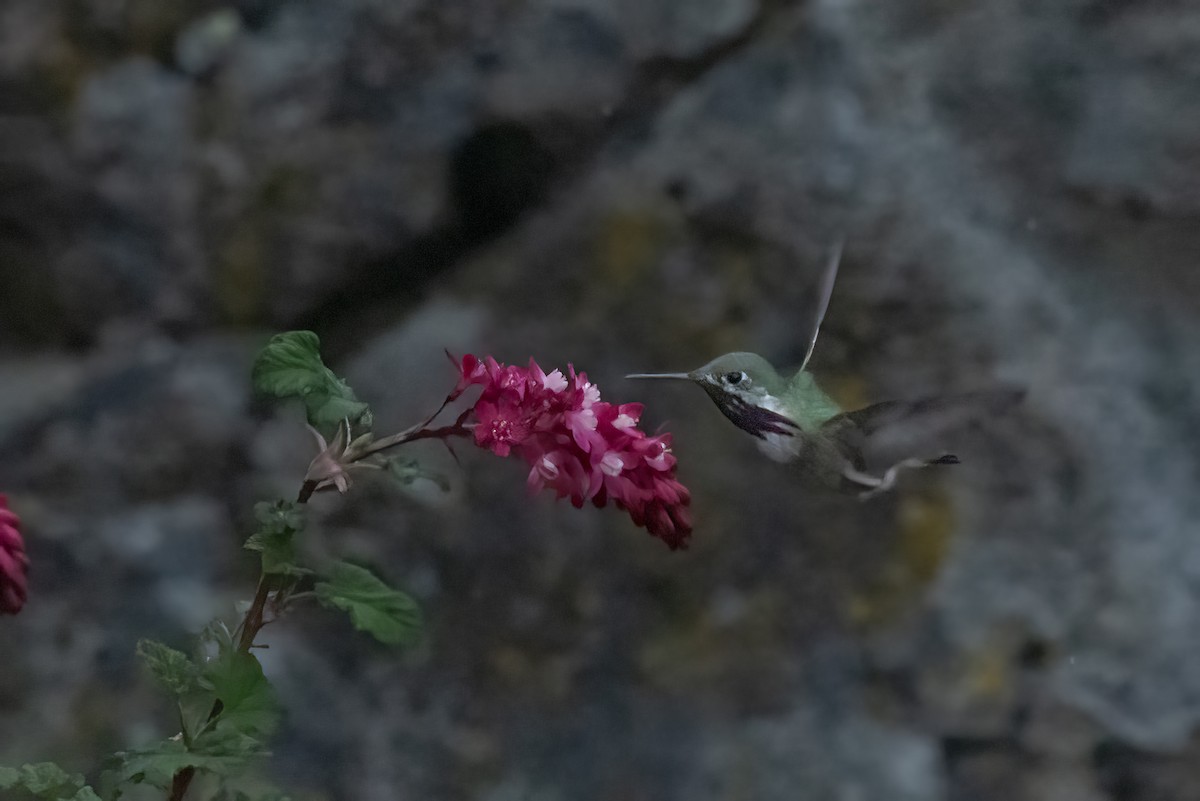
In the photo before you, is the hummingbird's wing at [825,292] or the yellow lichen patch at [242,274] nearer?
the hummingbird's wing at [825,292]

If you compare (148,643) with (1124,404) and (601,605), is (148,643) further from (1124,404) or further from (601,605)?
(1124,404)

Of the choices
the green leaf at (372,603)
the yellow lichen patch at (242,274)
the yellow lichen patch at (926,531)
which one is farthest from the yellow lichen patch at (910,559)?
the green leaf at (372,603)

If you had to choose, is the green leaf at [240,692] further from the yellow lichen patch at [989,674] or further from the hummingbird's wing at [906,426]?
the yellow lichen patch at [989,674]

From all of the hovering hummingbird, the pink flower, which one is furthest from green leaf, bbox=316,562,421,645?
the hovering hummingbird

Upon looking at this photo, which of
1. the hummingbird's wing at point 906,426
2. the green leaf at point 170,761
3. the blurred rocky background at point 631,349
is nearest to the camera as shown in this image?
the green leaf at point 170,761

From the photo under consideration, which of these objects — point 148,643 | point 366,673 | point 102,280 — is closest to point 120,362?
point 102,280

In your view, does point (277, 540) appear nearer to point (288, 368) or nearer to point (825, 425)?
point (288, 368)

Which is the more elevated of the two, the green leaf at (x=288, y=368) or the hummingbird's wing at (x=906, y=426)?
the green leaf at (x=288, y=368)
